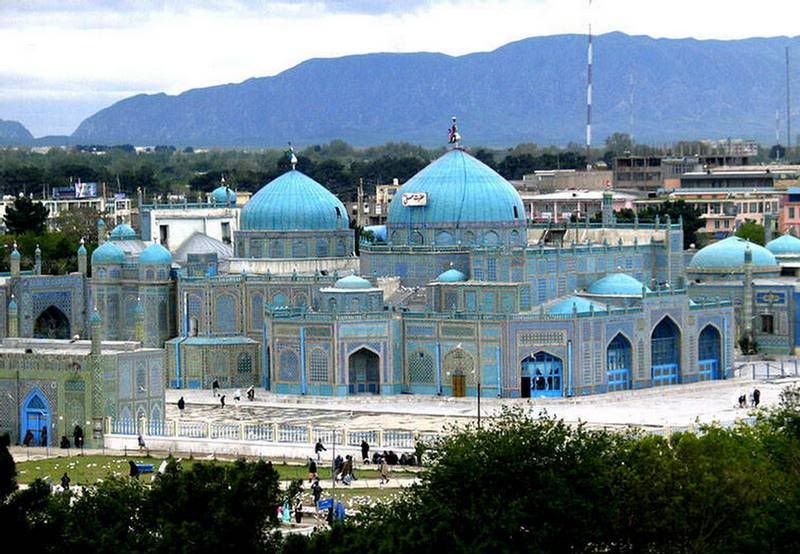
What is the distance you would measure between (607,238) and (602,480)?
40710mm

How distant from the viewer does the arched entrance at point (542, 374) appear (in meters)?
66.1

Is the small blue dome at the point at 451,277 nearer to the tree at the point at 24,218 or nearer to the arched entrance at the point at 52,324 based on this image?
the arched entrance at the point at 52,324

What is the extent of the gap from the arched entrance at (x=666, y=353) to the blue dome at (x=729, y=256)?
10.0m

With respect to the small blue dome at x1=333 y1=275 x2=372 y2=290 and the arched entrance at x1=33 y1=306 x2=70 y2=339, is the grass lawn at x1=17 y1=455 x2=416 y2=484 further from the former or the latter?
the arched entrance at x1=33 y1=306 x2=70 y2=339

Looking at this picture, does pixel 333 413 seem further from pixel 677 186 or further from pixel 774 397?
pixel 677 186

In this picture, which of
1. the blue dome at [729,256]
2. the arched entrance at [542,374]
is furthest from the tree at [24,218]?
the arched entrance at [542,374]

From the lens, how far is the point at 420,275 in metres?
72.3

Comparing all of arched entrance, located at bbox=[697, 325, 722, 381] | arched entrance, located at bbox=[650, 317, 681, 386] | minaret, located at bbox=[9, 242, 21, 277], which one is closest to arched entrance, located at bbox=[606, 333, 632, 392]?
arched entrance, located at bbox=[650, 317, 681, 386]

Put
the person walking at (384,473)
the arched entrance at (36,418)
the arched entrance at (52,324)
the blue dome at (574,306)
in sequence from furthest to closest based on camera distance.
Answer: the arched entrance at (52,324)
the blue dome at (574,306)
the arched entrance at (36,418)
the person walking at (384,473)

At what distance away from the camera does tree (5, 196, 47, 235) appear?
373ft

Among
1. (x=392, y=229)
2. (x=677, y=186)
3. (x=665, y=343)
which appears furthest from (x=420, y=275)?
(x=677, y=186)

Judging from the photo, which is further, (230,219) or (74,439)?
(230,219)

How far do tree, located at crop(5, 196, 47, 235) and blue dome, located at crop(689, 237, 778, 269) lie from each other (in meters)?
44.4

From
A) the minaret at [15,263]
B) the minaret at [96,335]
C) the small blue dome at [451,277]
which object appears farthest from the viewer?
the minaret at [15,263]
